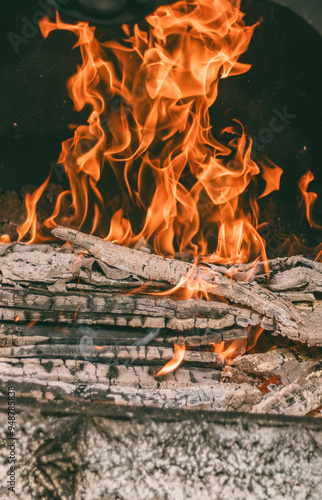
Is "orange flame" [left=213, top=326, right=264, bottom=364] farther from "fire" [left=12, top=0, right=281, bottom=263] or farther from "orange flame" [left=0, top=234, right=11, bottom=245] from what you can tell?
"orange flame" [left=0, top=234, right=11, bottom=245]

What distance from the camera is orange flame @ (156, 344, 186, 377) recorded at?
56.6 inches

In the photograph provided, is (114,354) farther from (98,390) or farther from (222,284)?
(222,284)

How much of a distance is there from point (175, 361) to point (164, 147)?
4.62 feet

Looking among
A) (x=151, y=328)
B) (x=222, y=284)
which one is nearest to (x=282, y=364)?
(x=222, y=284)

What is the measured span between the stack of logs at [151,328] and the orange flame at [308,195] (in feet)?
2.73

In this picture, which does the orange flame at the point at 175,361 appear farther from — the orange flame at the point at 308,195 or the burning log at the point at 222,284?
the orange flame at the point at 308,195

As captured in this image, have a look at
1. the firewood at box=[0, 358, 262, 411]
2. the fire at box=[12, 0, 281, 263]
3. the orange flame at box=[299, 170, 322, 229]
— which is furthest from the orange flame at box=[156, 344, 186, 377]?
the orange flame at box=[299, 170, 322, 229]

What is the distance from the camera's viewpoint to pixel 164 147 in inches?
91.4

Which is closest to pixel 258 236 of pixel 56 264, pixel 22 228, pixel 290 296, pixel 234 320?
pixel 290 296

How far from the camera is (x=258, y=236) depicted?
7.84 feet

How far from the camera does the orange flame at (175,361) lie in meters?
1.44

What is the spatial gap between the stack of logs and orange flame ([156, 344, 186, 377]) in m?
0.02

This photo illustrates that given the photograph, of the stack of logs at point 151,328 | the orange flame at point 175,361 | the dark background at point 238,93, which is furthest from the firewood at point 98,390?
the dark background at point 238,93

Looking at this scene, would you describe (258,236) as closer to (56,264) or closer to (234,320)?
(234,320)
